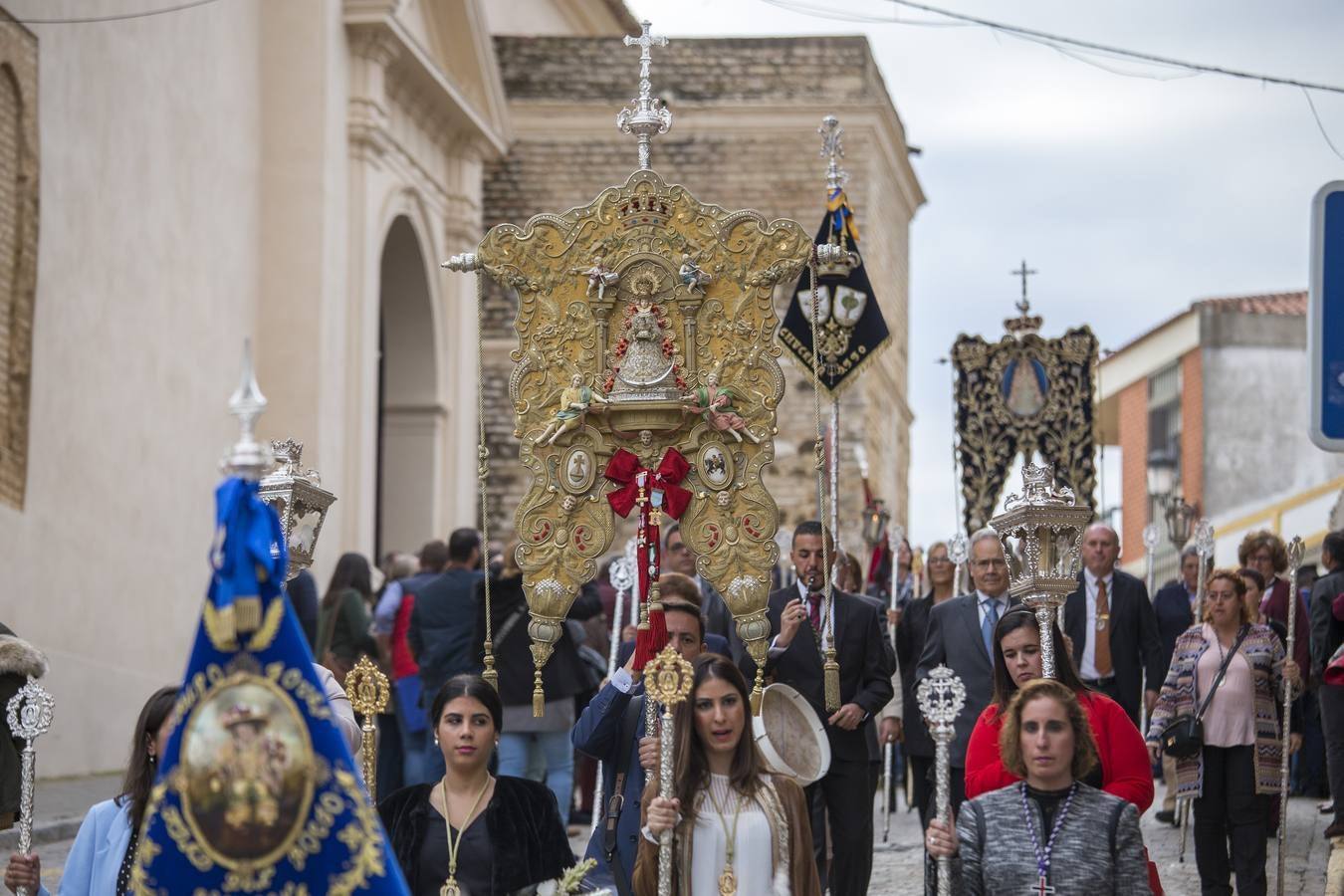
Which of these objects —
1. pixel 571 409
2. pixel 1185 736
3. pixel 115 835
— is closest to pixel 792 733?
pixel 571 409

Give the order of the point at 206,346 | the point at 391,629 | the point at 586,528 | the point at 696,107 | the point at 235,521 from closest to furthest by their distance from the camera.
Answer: the point at 235,521 < the point at 586,528 < the point at 391,629 < the point at 206,346 < the point at 696,107

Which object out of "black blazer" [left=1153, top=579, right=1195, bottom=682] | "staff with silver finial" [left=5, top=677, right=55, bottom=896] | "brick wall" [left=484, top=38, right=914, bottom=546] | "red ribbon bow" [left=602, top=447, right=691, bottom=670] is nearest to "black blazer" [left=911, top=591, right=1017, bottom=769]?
"red ribbon bow" [left=602, top=447, right=691, bottom=670]

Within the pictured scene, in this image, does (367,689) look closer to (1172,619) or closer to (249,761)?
(249,761)

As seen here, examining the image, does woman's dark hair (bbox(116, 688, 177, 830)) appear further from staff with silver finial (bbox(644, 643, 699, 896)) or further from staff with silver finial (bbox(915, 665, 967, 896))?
staff with silver finial (bbox(915, 665, 967, 896))

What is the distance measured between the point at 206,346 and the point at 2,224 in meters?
4.82

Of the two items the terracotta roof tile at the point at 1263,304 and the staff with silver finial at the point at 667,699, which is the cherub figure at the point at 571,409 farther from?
the terracotta roof tile at the point at 1263,304

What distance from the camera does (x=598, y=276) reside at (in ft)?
32.7

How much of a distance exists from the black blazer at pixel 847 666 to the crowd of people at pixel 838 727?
0.04ft

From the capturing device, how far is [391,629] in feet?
49.2

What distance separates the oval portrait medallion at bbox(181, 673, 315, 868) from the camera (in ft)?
19.2

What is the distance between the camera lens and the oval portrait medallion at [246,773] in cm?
587

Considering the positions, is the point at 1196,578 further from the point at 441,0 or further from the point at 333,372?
the point at 441,0

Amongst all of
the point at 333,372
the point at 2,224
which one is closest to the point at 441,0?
the point at 333,372

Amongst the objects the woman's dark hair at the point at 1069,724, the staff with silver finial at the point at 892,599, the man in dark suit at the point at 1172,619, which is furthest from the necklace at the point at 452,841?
the man in dark suit at the point at 1172,619
